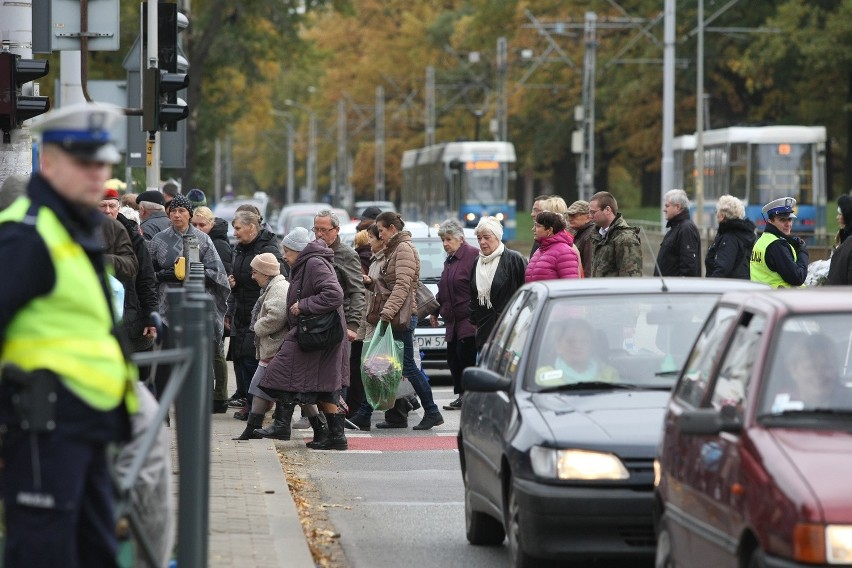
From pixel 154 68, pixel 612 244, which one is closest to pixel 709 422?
pixel 612 244

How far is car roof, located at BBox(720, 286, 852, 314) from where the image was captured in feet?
20.5

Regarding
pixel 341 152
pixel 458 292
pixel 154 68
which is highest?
pixel 341 152

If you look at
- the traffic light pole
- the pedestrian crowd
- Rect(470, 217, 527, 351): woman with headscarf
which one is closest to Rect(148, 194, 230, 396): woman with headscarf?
the pedestrian crowd

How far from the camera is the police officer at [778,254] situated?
13992mm

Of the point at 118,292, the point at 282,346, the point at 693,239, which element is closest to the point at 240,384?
the point at 282,346

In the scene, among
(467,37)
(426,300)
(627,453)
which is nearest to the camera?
(627,453)

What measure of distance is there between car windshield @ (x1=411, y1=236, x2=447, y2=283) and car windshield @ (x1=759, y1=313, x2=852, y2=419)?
44.2 feet

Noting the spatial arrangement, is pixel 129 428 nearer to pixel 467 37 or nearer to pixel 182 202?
pixel 182 202

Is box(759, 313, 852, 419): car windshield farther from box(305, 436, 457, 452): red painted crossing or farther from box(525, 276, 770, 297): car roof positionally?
box(305, 436, 457, 452): red painted crossing

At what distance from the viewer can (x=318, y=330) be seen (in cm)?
1274

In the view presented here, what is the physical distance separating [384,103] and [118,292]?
8618 cm

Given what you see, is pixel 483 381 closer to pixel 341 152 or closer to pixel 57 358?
pixel 57 358

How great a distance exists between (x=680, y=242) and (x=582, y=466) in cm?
804

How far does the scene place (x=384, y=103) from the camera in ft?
310
